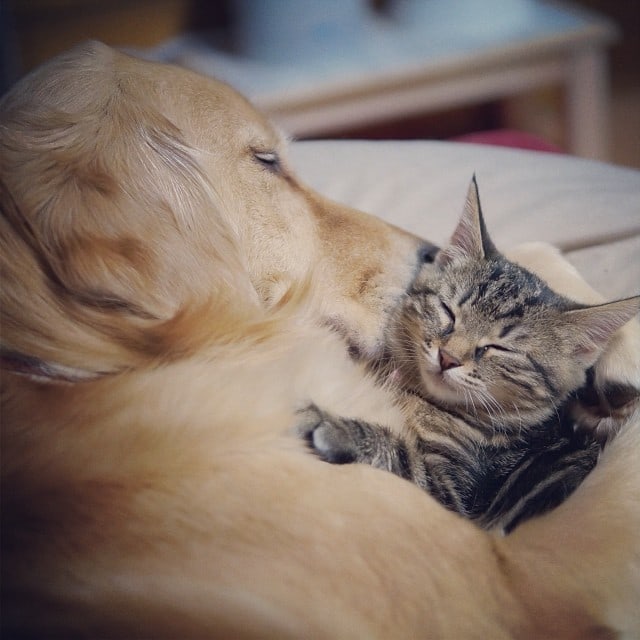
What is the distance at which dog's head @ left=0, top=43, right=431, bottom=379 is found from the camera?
69cm

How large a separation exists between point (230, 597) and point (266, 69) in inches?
86.1

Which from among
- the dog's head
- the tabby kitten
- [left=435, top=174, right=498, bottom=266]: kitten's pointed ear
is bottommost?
the tabby kitten

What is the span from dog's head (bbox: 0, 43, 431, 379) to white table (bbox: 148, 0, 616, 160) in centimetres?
144

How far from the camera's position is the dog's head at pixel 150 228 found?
27.0 inches

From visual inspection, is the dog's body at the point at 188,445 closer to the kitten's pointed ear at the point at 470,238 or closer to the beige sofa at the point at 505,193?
the kitten's pointed ear at the point at 470,238

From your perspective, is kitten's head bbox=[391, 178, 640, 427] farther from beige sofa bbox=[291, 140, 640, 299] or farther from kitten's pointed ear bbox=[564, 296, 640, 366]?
beige sofa bbox=[291, 140, 640, 299]

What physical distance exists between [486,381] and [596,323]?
0.16 meters

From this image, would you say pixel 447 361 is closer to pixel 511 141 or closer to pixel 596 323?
pixel 596 323

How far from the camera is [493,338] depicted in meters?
1.00

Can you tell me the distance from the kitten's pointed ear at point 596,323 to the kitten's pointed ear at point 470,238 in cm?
17

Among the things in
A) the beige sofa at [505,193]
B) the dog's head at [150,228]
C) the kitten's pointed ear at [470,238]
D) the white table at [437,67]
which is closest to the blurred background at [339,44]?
the white table at [437,67]

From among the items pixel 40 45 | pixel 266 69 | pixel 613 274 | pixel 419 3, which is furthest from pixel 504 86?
pixel 40 45

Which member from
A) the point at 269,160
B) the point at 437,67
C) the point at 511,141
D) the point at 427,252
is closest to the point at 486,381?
the point at 427,252

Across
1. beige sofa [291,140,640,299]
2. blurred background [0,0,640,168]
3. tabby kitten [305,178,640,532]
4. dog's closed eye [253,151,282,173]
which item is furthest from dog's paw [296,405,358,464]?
blurred background [0,0,640,168]
